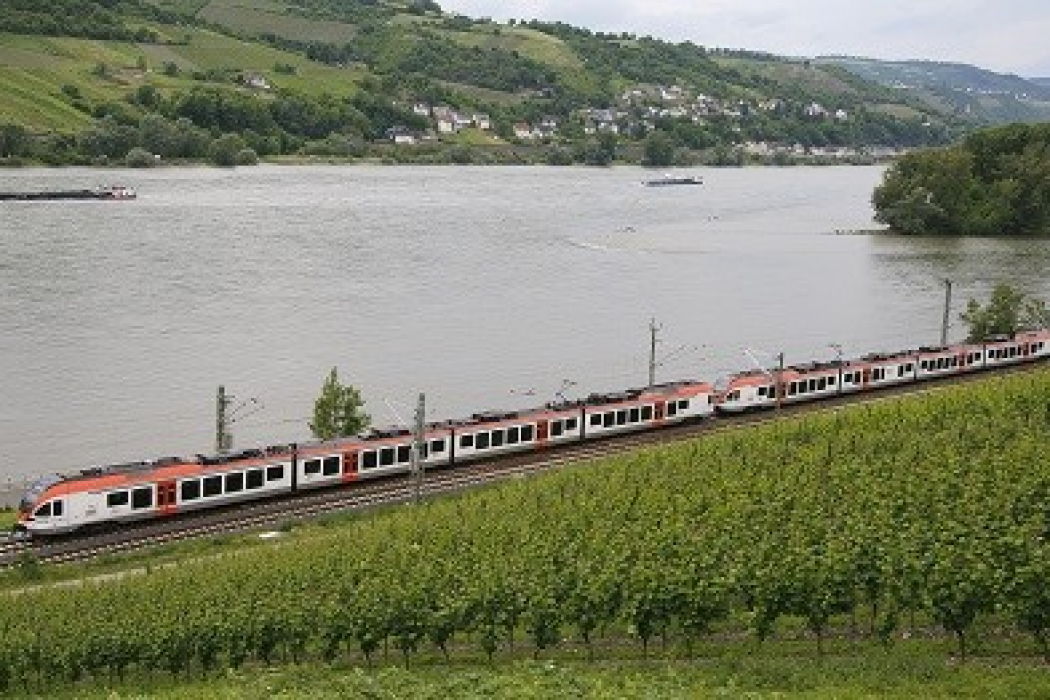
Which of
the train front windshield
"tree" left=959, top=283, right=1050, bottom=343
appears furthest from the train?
"tree" left=959, top=283, right=1050, bottom=343

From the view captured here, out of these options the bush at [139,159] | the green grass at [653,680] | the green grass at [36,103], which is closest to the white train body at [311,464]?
the green grass at [653,680]

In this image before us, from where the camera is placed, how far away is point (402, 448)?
4091 centimetres

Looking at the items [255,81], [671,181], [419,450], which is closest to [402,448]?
[419,450]

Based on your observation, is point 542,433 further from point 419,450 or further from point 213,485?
point 213,485

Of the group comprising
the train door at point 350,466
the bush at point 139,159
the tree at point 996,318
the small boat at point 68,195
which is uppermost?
the bush at point 139,159

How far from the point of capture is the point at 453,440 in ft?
137

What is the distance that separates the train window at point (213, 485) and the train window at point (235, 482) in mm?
210

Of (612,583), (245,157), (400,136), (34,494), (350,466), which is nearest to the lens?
(612,583)

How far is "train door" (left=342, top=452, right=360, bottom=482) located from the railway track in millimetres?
486

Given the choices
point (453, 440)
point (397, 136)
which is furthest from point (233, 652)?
point (397, 136)

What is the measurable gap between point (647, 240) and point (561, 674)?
97887 millimetres

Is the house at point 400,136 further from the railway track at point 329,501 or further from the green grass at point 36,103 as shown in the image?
the railway track at point 329,501

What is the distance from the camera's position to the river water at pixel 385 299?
54.8 m

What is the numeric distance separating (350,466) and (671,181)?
15068 centimetres
